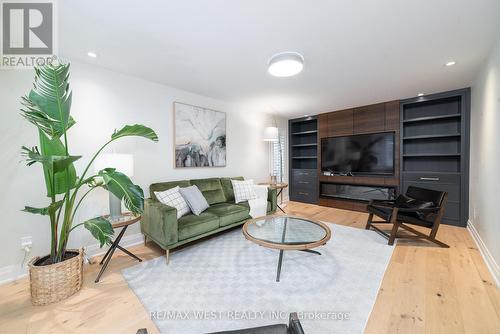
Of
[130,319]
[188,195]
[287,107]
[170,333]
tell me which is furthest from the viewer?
[287,107]

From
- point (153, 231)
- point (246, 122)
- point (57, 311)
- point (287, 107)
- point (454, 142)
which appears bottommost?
point (57, 311)

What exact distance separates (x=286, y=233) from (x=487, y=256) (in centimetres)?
227

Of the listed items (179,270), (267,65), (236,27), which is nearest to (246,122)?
(267,65)

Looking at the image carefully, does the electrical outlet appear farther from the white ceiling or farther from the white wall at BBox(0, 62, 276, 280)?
the white ceiling

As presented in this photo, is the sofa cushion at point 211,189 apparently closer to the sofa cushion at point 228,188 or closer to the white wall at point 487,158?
the sofa cushion at point 228,188

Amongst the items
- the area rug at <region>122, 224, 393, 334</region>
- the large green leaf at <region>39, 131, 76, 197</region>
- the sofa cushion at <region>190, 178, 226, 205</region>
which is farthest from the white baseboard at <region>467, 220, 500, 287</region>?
the large green leaf at <region>39, 131, 76, 197</region>

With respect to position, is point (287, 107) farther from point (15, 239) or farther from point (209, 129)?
point (15, 239)

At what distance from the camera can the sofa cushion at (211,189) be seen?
11.0ft

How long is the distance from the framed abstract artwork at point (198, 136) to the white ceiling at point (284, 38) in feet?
1.71

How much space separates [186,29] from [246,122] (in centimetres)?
280

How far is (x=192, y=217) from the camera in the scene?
2643 millimetres

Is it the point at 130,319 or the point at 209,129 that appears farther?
the point at 209,129

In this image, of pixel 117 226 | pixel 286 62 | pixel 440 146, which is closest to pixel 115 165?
pixel 117 226

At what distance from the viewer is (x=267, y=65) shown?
2.50 metres
